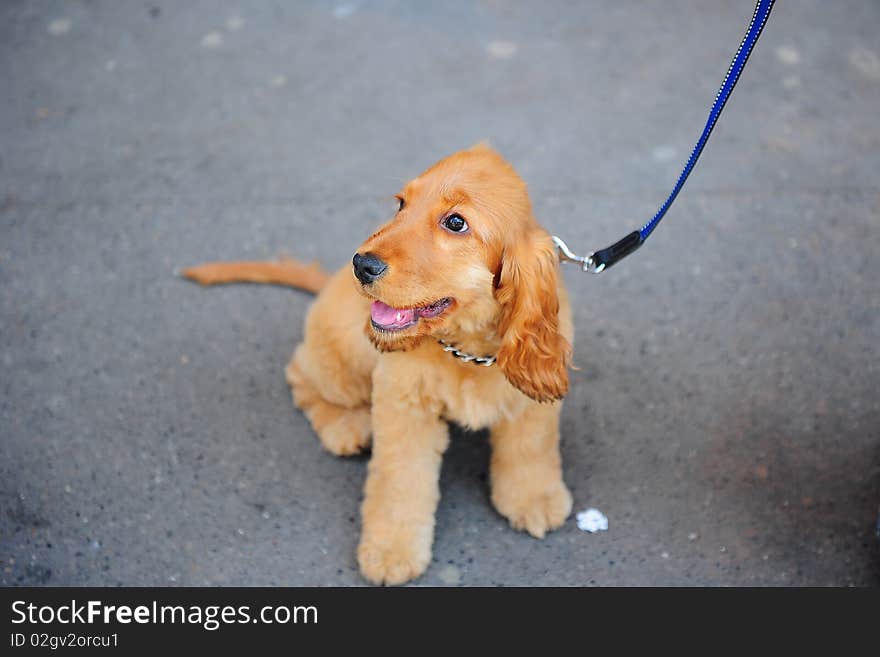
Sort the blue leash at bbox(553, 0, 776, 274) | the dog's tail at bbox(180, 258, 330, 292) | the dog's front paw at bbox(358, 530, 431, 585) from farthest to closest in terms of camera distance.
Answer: the dog's tail at bbox(180, 258, 330, 292)
the dog's front paw at bbox(358, 530, 431, 585)
the blue leash at bbox(553, 0, 776, 274)

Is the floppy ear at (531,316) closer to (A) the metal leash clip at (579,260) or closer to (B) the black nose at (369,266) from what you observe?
(A) the metal leash clip at (579,260)

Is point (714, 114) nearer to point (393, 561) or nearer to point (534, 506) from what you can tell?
point (534, 506)

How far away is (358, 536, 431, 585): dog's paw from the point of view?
275 cm

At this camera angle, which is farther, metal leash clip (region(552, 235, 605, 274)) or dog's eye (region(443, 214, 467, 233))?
metal leash clip (region(552, 235, 605, 274))

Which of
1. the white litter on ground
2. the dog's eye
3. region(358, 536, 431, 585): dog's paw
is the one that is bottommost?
region(358, 536, 431, 585): dog's paw

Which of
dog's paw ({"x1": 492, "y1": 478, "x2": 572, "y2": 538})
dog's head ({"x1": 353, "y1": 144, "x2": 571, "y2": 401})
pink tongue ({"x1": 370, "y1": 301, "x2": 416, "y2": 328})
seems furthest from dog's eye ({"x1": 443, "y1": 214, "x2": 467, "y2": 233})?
dog's paw ({"x1": 492, "y1": 478, "x2": 572, "y2": 538})

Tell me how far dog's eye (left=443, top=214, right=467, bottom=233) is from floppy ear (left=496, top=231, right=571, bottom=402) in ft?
0.45

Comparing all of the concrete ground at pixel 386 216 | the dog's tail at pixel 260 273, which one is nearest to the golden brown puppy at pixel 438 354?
the concrete ground at pixel 386 216

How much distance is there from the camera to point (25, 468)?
309 cm

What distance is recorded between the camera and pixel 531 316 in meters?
2.37

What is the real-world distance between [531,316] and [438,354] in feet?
1.12

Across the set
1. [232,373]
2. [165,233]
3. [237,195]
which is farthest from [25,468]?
[237,195]

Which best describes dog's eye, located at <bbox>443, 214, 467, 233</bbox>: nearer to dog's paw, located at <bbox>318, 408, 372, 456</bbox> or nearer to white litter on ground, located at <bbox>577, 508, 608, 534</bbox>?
dog's paw, located at <bbox>318, 408, 372, 456</bbox>

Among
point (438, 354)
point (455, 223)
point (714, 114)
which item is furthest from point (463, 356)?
point (714, 114)
